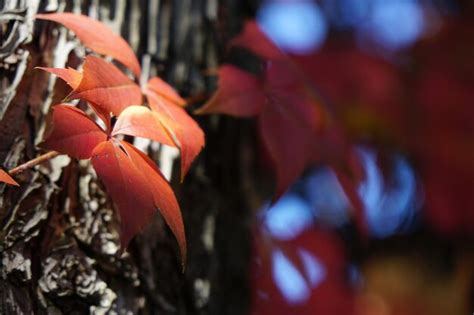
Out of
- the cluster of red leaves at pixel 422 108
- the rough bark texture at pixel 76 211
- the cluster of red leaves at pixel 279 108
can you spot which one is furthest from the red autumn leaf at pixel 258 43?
the cluster of red leaves at pixel 422 108

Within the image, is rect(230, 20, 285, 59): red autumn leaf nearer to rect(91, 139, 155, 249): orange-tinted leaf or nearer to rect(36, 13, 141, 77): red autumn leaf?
rect(36, 13, 141, 77): red autumn leaf

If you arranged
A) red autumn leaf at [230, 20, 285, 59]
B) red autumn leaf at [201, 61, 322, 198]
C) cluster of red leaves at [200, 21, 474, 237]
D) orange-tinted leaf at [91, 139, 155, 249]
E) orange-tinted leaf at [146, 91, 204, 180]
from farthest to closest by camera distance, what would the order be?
cluster of red leaves at [200, 21, 474, 237], red autumn leaf at [230, 20, 285, 59], red autumn leaf at [201, 61, 322, 198], orange-tinted leaf at [146, 91, 204, 180], orange-tinted leaf at [91, 139, 155, 249]

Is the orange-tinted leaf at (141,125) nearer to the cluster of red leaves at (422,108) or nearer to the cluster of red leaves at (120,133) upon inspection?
the cluster of red leaves at (120,133)

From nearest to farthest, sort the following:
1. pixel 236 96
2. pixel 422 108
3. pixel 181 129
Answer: pixel 181 129
pixel 236 96
pixel 422 108

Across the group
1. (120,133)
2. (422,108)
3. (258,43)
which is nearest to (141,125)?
(120,133)

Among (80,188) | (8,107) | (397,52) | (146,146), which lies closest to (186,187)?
(146,146)

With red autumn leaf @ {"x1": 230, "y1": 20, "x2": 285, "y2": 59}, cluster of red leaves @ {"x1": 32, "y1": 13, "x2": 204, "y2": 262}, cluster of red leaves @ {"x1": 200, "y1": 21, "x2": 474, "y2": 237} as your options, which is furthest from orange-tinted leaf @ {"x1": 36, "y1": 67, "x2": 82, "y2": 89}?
cluster of red leaves @ {"x1": 200, "y1": 21, "x2": 474, "y2": 237}

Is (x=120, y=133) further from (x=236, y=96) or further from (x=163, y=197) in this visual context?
(x=236, y=96)

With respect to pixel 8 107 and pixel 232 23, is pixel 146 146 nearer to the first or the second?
pixel 8 107
